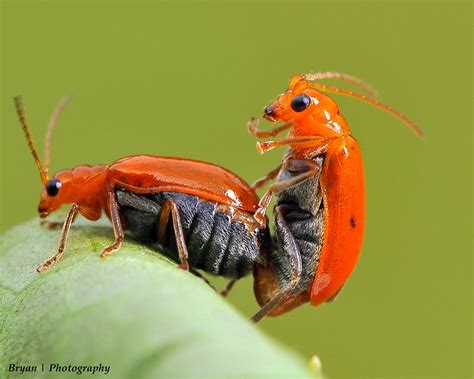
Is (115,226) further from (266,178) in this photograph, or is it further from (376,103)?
(376,103)

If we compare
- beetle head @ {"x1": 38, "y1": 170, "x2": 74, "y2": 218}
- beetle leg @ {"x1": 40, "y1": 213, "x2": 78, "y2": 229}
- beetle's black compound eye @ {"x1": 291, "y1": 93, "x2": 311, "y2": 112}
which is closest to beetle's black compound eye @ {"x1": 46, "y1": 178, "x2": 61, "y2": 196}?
beetle head @ {"x1": 38, "y1": 170, "x2": 74, "y2": 218}

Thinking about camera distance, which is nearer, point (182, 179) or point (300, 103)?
point (182, 179)

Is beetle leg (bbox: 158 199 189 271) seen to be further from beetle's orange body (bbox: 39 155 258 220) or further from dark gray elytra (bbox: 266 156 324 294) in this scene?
dark gray elytra (bbox: 266 156 324 294)

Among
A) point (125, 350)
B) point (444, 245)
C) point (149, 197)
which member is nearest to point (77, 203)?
point (149, 197)

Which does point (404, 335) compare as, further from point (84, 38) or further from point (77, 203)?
point (84, 38)

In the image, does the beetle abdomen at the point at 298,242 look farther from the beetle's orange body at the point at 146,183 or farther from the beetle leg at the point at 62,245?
the beetle leg at the point at 62,245

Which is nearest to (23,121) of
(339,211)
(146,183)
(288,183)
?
(146,183)
